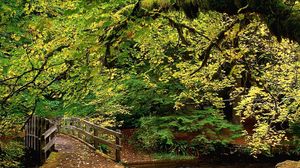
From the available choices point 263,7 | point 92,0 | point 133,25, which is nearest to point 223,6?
point 263,7

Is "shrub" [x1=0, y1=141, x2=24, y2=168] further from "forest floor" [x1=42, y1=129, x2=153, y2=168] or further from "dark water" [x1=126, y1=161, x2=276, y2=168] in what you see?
"dark water" [x1=126, y1=161, x2=276, y2=168]

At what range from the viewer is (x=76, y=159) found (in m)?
12.8

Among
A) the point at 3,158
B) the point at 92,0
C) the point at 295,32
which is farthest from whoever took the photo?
the point at 3,158

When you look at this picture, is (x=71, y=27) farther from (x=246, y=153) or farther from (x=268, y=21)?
(x=246, y=153)

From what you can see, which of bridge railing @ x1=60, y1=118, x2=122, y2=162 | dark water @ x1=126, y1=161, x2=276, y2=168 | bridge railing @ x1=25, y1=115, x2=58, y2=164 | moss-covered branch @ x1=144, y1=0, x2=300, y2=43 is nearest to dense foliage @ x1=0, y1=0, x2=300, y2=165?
moss-covered branch @ x1=144, y1=0, x2=300, y2=43

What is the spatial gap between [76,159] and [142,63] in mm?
4659

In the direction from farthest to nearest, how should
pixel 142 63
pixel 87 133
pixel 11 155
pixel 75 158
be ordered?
pixel 87 133, pixel 75 158, pixel 11 155, pixel 142 63

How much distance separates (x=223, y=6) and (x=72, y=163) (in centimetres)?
980

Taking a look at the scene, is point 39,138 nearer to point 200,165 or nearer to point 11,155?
point 11,155

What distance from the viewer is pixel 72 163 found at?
12.3 meters

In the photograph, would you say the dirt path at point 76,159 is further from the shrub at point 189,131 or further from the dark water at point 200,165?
the shrub at point 189,131

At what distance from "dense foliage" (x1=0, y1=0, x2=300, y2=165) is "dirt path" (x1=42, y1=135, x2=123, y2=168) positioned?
1605 millimetres

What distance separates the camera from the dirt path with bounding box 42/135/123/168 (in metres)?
12.1

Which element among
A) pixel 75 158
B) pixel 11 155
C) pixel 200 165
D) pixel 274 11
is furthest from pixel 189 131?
pixel 274 11
